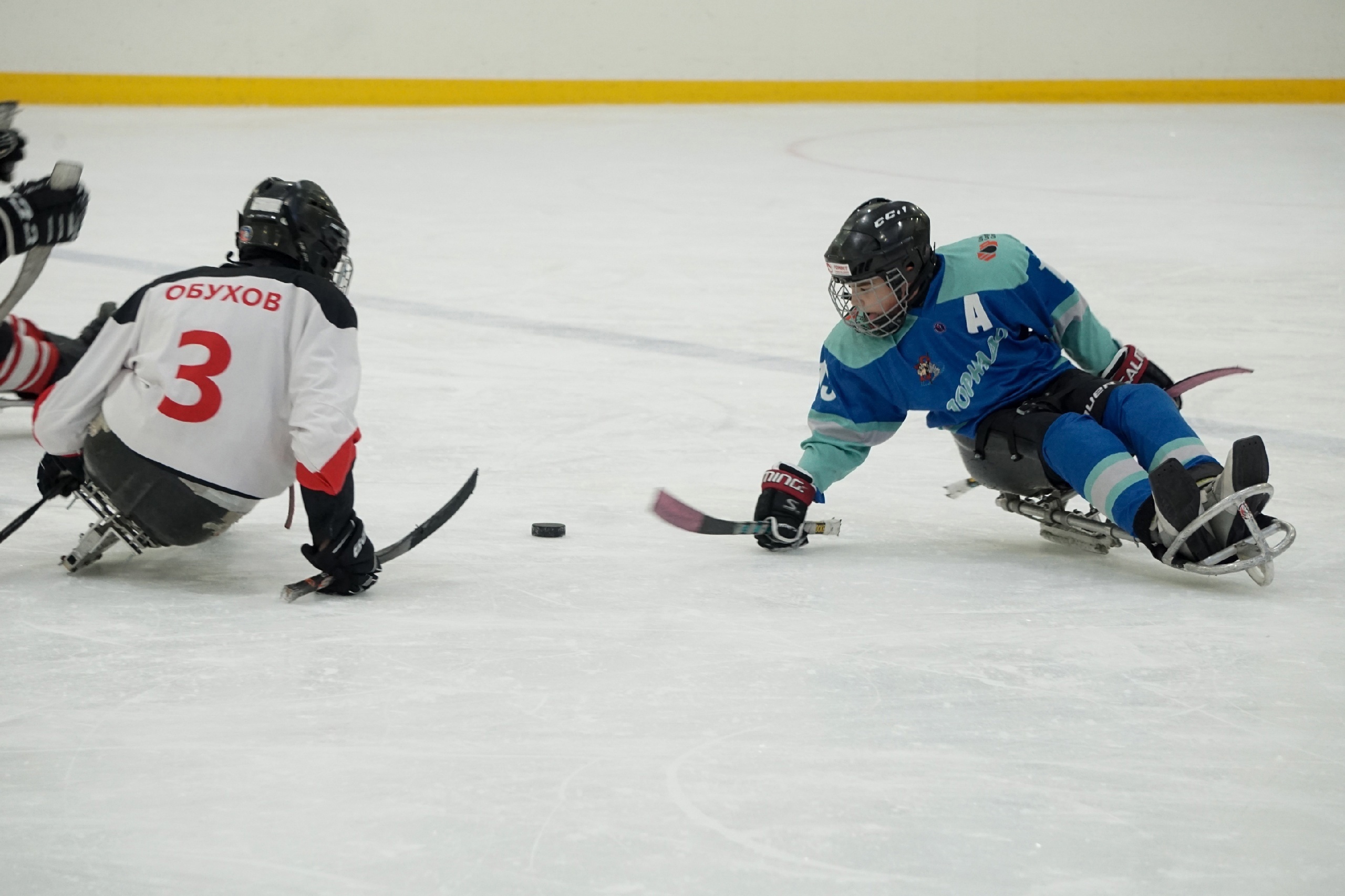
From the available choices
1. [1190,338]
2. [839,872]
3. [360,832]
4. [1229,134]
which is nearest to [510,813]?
[360,832]

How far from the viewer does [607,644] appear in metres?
2.61

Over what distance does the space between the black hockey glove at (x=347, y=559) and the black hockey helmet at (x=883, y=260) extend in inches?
42.1

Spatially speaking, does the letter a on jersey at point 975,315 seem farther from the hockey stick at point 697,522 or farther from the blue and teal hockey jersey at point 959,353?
the hockey stick at point 697,522

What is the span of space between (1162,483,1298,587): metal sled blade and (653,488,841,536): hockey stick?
2.58 feet

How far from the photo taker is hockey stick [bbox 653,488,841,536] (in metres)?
3.09

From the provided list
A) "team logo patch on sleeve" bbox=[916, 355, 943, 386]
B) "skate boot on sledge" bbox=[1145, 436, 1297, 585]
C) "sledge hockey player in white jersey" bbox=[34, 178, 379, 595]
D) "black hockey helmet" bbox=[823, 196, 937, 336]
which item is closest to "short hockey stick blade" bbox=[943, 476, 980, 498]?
"team logo patch on sleeve" bbox=[916, 355, 943, 386]

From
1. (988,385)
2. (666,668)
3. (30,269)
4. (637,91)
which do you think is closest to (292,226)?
(30,269)

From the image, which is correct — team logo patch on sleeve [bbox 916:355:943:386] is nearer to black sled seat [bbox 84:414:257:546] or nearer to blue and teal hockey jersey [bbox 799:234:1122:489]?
blue and teal hockey jersey [bbox 799:234:1122:489]

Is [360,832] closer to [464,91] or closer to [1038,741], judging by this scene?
[1038,741]

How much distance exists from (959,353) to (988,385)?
0.09 metres

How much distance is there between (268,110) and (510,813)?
1357cm

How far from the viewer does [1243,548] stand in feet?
9.27

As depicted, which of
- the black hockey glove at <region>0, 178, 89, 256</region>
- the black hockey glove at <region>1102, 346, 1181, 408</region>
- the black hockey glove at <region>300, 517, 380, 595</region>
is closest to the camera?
the black hockey glove at <region>300, 517, 380, 595</region>

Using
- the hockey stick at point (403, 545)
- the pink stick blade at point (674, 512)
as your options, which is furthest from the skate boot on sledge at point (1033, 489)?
the hockey stick at point (403, 545)
